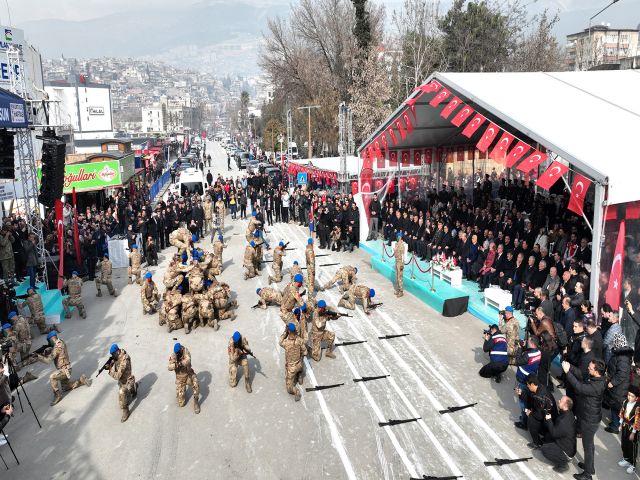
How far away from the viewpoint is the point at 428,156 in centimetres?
2177

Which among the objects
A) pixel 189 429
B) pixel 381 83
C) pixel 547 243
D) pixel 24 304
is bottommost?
pixel 189 429

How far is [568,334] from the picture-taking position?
9047 mm

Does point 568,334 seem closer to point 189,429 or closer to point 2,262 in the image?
point 189,429

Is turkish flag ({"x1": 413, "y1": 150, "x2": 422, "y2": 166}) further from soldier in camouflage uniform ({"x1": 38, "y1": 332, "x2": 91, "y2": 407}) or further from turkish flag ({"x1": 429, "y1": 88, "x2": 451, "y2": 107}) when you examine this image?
soldier in camouflage uniform ({"x1": 38, "y1": 332, "x2": 91, "y2": 407})

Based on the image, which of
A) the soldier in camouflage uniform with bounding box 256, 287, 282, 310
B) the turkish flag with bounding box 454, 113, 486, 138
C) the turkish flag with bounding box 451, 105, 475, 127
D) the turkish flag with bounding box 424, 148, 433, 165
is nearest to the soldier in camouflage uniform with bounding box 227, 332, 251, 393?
the soldier in camouflage uniform with bounding box 256, 287, 282, 310

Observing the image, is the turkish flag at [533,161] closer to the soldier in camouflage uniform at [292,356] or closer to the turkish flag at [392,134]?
the soldier in camouflage uniform at [292,356]

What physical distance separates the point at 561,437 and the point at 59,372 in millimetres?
8359

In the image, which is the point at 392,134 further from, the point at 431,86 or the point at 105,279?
the point at 105,279

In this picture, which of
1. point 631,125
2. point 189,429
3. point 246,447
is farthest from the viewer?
point 631,125

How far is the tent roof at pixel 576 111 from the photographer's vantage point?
31.5 ft

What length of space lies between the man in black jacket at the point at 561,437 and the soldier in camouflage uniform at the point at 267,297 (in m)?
7.69

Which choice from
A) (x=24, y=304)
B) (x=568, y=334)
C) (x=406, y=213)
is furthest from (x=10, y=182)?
(x=568, y=334)

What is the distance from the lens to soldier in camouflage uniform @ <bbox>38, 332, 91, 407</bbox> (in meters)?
9.05

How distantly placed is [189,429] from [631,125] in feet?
38.1
